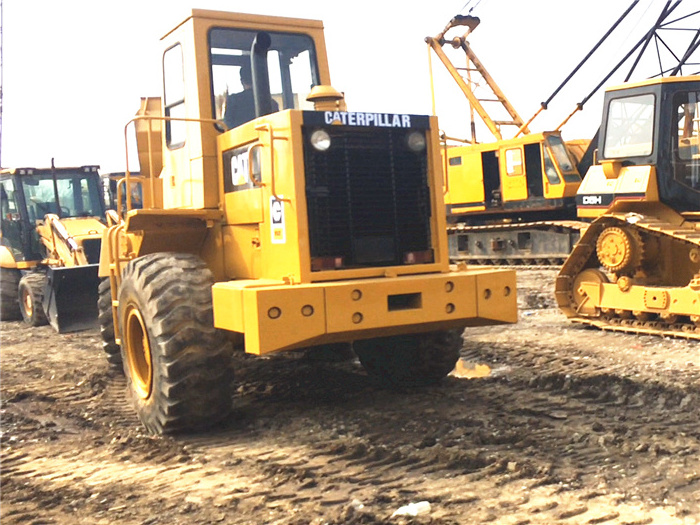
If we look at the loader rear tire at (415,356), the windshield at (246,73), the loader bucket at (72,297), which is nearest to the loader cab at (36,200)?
the loader bucket at (72,297)

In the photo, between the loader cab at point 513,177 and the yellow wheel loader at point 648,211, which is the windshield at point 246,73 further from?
the loader cab at point 513,177

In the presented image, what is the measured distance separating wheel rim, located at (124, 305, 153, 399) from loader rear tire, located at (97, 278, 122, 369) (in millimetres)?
1668

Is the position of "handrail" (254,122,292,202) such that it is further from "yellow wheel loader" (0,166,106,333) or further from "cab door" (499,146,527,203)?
"cab door" (499,146,527,203)

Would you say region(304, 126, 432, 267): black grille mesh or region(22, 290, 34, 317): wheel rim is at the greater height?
region(304, 126, 432, 267): black grille mesh

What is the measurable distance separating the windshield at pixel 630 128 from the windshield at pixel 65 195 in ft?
26.9

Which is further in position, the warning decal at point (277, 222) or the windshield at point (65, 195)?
the windshield at point (65, 195)

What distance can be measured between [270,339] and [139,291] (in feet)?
4.04

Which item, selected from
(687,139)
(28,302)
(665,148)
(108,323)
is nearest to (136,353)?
(108,323)

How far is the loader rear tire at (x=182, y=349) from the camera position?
5.51 m

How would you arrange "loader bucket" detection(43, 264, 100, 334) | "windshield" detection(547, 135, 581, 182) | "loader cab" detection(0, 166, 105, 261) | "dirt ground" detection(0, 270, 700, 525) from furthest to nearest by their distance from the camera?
"windshield" detection(547, 135, 581, 182) < "loader cab" detection(0, 166, 105, 261) < "loader bucket" detection(43, 264, 100, 334) < "dirt ground" detection(0, 270, 700, 525)

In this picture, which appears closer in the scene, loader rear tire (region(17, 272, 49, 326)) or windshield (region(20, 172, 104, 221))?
loader rear tire (region(17, 272, 49, 326))

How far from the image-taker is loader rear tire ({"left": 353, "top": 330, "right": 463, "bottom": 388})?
6.73m

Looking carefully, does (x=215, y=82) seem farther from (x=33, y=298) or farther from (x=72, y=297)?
(x=33, y=298)

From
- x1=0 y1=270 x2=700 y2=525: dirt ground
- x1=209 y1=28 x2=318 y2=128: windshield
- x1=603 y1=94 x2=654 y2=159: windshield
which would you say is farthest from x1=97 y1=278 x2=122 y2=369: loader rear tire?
x1=603 y1=94 x2=654 y2=159: windshield
